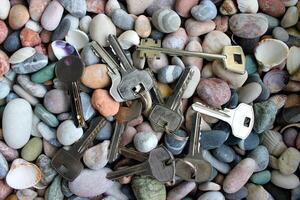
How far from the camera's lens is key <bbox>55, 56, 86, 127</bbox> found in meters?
0.67

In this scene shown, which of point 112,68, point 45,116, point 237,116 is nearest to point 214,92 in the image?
point 237,116

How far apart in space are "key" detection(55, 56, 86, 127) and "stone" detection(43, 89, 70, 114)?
2 centimetres

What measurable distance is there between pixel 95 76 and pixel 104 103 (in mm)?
44

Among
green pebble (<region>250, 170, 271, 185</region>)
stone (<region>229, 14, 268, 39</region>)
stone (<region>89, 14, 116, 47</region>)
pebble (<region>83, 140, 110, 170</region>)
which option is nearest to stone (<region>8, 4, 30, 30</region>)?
stone (<region>89, 14, 116, 47</region>)

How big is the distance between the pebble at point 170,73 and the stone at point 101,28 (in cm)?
10

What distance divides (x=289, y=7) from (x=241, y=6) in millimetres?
90

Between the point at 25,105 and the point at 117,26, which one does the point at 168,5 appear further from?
the point at 25,105

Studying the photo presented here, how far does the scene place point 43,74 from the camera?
2.21 ft

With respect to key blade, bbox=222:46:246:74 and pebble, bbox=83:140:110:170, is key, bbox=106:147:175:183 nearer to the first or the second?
pebble, bbox=83:140:110:170

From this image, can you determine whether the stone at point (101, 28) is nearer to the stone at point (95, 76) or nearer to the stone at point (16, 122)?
the stone at point (95, 76)

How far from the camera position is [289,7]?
0.74 metres

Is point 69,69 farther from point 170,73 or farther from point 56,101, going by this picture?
point 170,73

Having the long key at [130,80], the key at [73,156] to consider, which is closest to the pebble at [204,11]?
the long key at [130,80]

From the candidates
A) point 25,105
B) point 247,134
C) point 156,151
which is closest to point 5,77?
point 25,105
